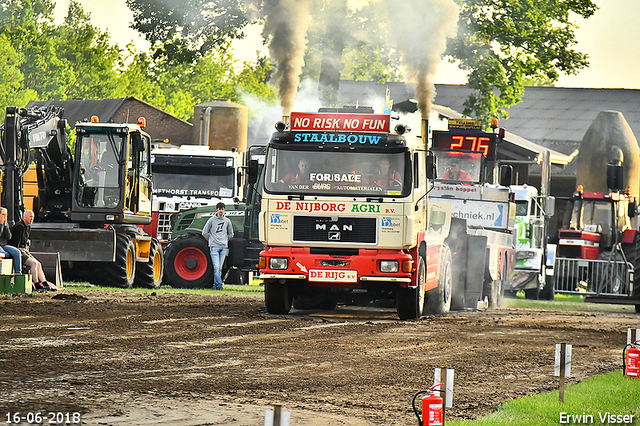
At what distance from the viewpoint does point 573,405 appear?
9.10 meters

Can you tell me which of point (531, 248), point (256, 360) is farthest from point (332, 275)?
point (531, 248)

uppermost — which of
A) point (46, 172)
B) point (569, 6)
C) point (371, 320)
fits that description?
point (569, 6)

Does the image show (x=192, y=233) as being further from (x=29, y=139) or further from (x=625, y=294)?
(x=625, y=294)

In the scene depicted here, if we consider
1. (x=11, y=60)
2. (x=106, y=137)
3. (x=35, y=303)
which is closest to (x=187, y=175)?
(x=106, y=137)

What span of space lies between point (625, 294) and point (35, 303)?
14.4 meters

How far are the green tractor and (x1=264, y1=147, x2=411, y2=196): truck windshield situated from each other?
9021mm

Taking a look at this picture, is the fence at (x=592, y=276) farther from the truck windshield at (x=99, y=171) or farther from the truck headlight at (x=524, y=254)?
the truck windshield at (x=99, y=171)

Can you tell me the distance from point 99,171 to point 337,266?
9.17 m

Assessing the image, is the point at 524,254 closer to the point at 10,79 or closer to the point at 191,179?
the point at 191,179

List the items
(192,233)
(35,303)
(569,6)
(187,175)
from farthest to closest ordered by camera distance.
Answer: (569,6) < (187,175) < (192,233) < (35,303)

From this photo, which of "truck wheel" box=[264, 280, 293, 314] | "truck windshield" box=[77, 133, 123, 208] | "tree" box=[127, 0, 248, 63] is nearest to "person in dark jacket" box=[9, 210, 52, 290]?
"truck windshield" box=[77, 133, 123, 208]

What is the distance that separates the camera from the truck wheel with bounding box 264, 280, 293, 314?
17.2 metres

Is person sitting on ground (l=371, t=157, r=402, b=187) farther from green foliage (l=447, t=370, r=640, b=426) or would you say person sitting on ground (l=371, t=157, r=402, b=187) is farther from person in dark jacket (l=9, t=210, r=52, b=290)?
person in dark jacket (l=9, t=210, r=52, b=290)

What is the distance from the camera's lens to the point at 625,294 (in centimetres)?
2584
